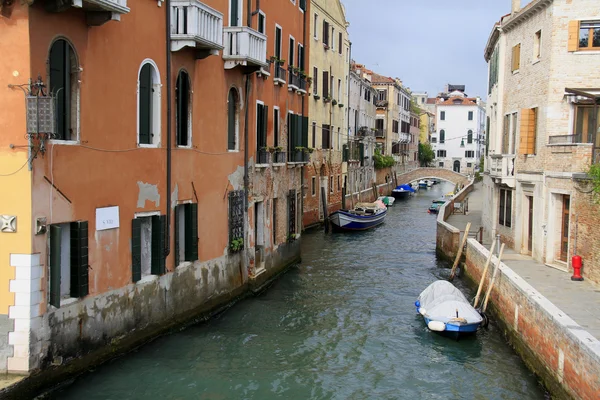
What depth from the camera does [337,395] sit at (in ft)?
31.4

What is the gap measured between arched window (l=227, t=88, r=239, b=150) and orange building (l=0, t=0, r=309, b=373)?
0.04 meters

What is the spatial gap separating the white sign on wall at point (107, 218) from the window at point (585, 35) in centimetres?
1144

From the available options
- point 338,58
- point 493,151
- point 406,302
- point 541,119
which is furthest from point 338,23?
point 406,302

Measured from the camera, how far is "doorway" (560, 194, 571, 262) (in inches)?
577

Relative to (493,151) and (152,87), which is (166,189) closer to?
(152,87)

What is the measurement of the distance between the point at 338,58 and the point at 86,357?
2646cm

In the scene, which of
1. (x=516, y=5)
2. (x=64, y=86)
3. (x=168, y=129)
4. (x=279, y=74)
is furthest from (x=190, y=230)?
(x=516, y=5)

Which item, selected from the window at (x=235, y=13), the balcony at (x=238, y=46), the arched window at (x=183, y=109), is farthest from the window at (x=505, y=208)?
the arched window at (x=183, y=109)

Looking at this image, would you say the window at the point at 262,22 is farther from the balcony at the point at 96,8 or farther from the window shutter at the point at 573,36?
the window shutter at the point at 573,36

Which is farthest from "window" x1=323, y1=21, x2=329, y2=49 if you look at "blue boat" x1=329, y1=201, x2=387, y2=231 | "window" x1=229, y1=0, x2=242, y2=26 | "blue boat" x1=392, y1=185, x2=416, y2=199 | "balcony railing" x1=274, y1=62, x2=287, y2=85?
"blue boat" x1=392, y1=185, x2=416, y2=199

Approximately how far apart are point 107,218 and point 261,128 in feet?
23.6

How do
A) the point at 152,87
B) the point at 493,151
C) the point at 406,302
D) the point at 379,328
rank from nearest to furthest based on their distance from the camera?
the point at 152,87 < the point at 379,328 < the point at 406,302 < the point at 493,151

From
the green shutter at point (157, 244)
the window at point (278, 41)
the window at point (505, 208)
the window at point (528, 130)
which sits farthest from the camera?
the window at point (505, 208)

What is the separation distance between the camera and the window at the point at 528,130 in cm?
→ 1670
